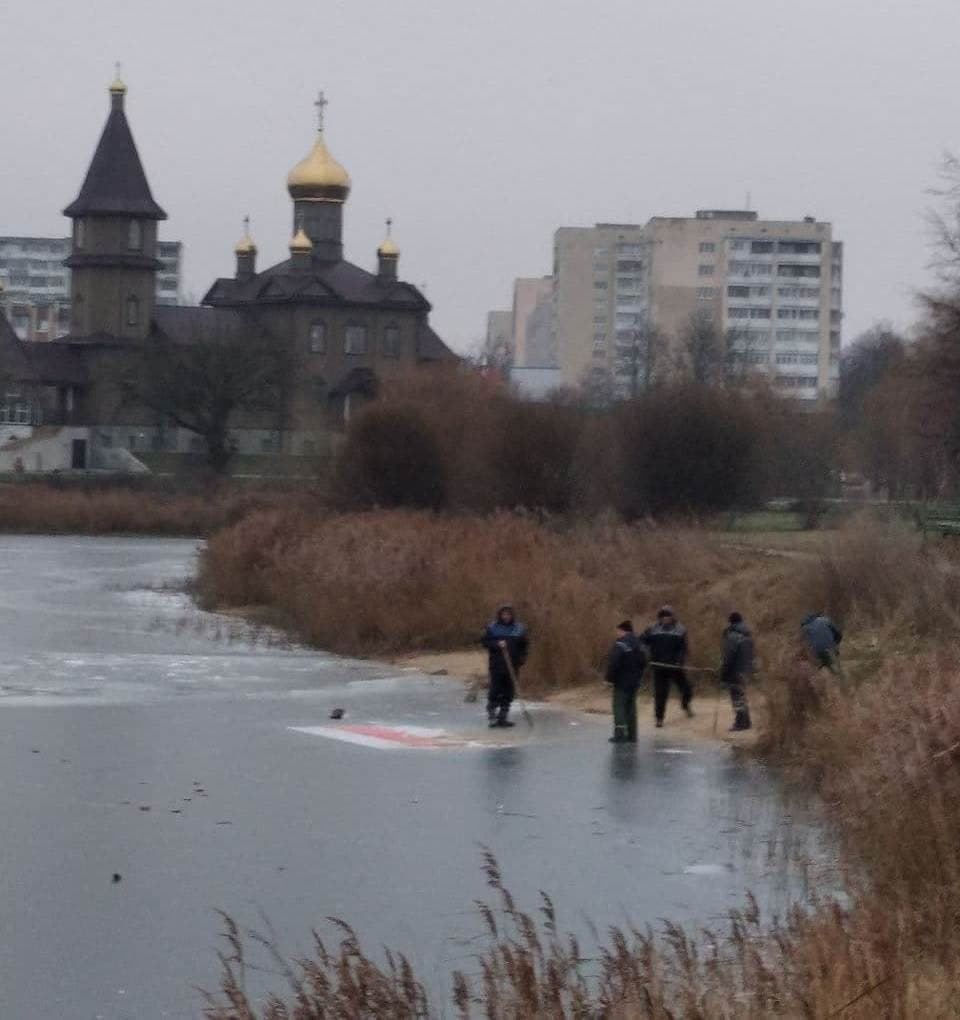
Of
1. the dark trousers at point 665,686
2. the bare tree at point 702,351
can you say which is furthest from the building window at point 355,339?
the dark trousers at point 665,686

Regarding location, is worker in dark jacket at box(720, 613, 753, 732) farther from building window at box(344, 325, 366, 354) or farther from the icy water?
building window at box(344, 325, 366, 354)

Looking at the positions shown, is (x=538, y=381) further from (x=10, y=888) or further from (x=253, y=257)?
(x=10, y=888)

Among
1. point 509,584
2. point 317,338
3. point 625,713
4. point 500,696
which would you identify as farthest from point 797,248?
point 625,713

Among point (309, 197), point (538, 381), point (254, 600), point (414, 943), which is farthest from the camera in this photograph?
point (538, 381)

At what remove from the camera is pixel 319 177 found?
112 m

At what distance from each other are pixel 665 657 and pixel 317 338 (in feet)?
285

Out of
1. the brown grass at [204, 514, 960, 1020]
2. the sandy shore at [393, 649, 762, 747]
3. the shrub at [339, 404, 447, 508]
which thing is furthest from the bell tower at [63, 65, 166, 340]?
the sandy shore at [393, 649, 762, 747]

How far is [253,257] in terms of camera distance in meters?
119

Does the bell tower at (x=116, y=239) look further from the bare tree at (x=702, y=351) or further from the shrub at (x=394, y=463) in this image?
the shrub at (x=394, y=463)

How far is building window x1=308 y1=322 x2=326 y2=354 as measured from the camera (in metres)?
113

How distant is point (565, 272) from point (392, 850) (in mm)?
144917

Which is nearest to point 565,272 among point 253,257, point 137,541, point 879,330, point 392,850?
point 879,330

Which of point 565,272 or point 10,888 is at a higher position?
point 565,272

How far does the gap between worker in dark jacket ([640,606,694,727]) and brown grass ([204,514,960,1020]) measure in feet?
3.79
